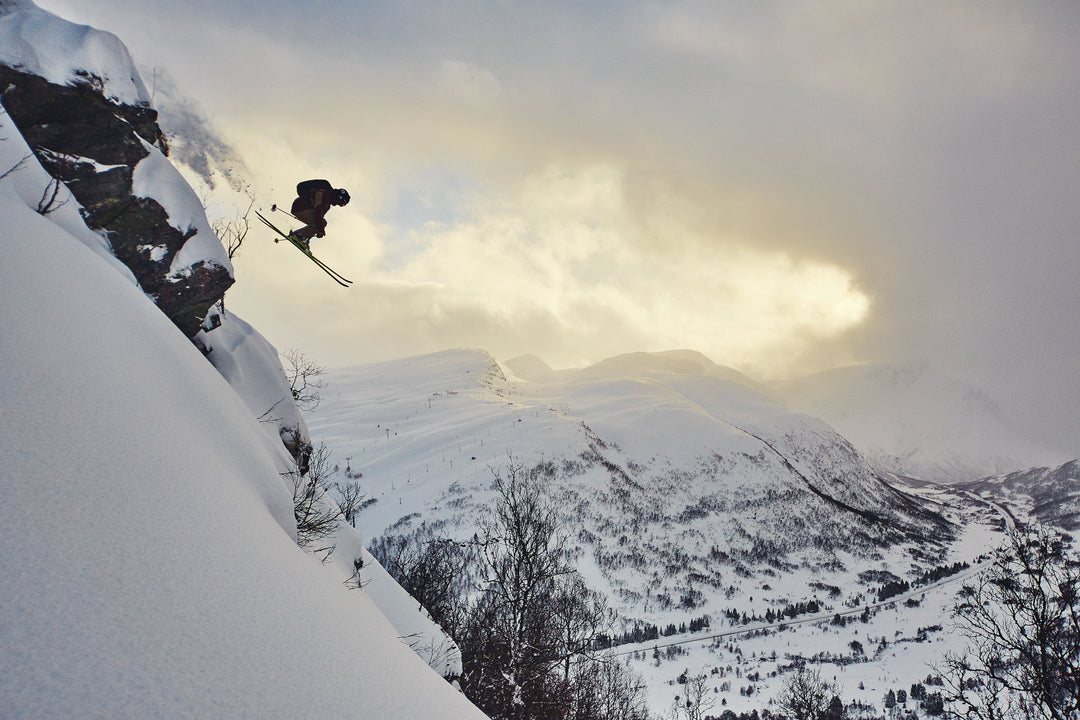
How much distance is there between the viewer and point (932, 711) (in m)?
64.0

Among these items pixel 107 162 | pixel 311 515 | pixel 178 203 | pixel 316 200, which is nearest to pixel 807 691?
pixel 311 515

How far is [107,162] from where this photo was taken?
12141 millimetres

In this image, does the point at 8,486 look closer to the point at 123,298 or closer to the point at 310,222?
the point at 123,298

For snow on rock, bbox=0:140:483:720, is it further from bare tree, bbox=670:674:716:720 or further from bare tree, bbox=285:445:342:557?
bare tree, bbox=670:674:716:720

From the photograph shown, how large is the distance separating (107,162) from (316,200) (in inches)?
219

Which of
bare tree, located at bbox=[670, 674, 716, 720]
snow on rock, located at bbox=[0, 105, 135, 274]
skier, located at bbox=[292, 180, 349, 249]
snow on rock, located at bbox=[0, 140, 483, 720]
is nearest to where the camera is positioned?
snow on rock, located at bbox=[0, 140, 483, 720]

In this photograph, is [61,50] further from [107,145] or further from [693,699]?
[693,699]

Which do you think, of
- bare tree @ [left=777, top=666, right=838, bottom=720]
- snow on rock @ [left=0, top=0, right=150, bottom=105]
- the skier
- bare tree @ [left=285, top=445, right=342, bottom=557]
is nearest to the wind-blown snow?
snow on rock @ [left=0, top=0, right=150, bottom=105]

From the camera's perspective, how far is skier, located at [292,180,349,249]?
40.7ft

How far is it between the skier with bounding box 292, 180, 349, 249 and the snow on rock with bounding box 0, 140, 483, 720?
21.3 feet

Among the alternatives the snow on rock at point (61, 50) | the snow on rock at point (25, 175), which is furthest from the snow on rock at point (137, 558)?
the snow on rock at point (61, 50)

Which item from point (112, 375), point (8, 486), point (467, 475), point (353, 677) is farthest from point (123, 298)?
point (467, 475)

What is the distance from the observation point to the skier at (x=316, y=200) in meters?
12.4

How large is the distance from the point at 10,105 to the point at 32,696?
649 inches
